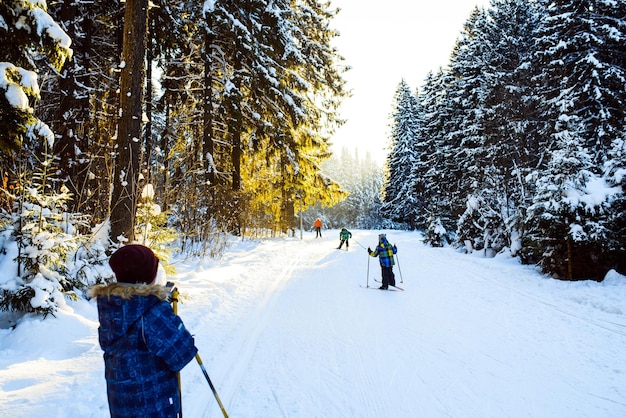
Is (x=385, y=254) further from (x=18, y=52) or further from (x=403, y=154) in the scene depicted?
(x=403, y=154)

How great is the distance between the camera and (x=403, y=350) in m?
5.38

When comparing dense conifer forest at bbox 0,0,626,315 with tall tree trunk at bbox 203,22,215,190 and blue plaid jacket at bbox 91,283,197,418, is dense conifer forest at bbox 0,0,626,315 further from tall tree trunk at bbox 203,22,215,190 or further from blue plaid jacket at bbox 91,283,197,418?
blue plaid jacket at bbox 91,283,197,418

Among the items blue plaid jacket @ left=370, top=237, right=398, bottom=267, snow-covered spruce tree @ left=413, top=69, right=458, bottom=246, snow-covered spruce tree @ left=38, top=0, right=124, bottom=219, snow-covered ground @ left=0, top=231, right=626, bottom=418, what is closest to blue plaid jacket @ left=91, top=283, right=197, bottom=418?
snow-covered ground @ left=0, top=231, right=626, bottom=418

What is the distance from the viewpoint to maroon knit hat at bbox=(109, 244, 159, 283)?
2.22 metres

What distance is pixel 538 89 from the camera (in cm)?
1880

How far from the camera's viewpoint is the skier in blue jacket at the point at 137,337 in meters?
2.17

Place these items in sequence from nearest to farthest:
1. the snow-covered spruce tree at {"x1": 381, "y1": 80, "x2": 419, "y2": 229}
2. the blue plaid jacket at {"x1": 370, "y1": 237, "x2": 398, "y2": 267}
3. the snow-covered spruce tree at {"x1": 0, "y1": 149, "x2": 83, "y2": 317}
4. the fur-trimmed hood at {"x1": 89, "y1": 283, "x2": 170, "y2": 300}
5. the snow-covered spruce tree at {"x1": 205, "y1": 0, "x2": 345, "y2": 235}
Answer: the fur-trimmed hood at {"x1": 89, "y1": 283, "x2": 170, "y2": 300}, the snow-covered spruce tree at {"x1": 0, "y1": 149, "x2": 83, "y2": 317}, the blue plaid jacket at {"x1": 370, "y1": 237, "x2": 398, "y2": 267}, the snow-covered spruce tree at {"x1": 205, "y1": 0, "x2": 345, "y2": 235}, the snow-covered spruce tree at {"x1": 381, "y1": 80, "x2": 419, "y2": 229}

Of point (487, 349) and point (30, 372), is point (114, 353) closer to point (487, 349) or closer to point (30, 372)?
point (30, 372)

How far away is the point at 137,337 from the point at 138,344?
0.18 feet

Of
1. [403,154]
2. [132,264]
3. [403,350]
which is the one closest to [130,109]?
[132,264]

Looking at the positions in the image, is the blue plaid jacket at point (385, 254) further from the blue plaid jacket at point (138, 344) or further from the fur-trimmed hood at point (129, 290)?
the fur-trimmed hood at point (129, 290)

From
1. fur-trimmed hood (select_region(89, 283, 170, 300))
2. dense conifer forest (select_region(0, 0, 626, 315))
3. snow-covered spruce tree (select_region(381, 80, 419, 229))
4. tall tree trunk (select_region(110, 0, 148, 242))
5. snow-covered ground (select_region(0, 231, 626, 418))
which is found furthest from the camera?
snow-covered spruce tree (select_region(381, 80, 419, 229))

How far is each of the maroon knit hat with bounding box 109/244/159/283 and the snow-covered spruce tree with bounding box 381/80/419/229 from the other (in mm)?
39229

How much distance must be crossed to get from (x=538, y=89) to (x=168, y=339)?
22.3 metres
